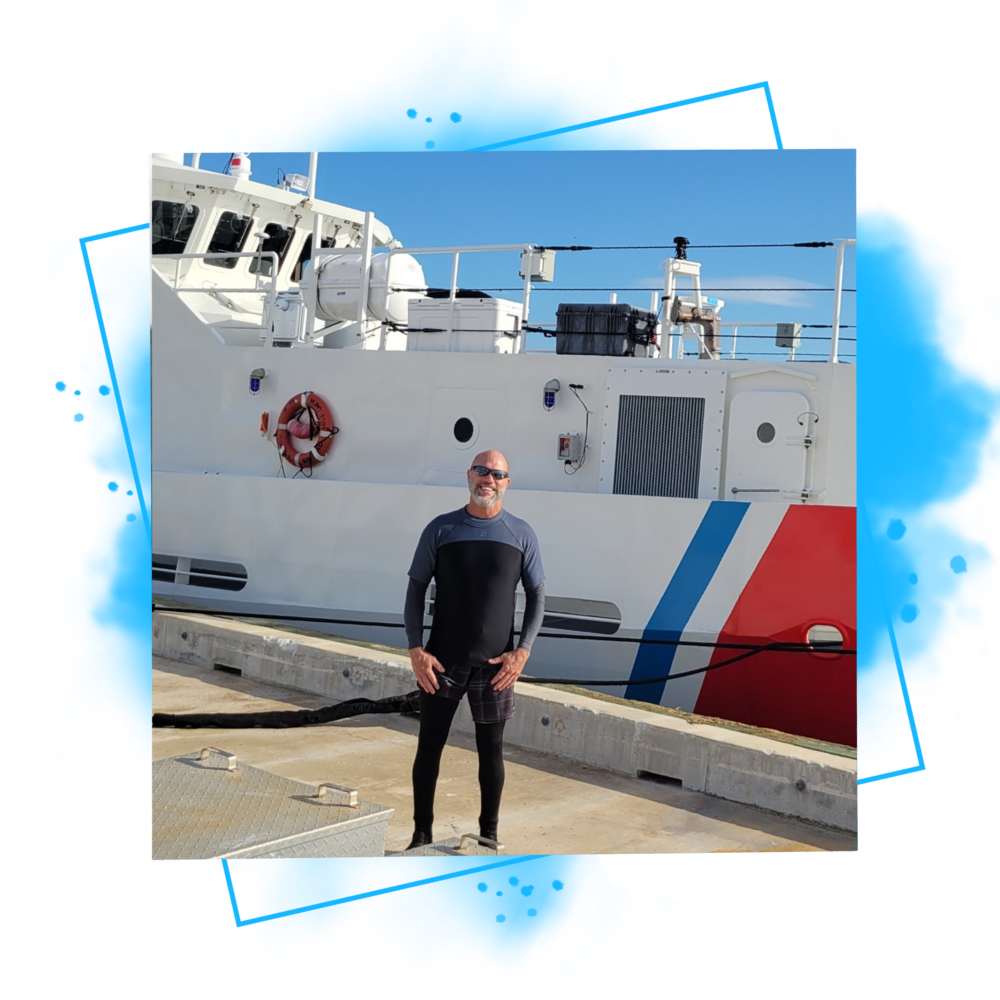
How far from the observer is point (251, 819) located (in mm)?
4691

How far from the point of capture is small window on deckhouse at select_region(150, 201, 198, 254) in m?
9.81

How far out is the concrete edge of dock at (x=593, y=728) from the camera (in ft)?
16.2

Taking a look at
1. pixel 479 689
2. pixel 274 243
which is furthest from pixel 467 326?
pixel 274 243

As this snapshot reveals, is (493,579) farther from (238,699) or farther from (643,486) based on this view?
(238,699)

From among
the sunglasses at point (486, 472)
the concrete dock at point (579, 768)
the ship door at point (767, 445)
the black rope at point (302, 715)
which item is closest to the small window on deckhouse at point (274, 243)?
the concrete dock at point (579, 768)

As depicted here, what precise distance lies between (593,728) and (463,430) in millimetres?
1724

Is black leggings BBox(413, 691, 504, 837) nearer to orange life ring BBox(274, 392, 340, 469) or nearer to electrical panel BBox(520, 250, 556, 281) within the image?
orange life ring BBox(274, 392, 340, 469)

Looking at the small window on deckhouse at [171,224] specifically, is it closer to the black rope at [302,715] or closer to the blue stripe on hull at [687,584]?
the black rope at [302,715]

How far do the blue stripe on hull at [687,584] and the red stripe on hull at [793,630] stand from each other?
0.72ft

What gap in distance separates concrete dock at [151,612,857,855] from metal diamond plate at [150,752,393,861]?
16cm

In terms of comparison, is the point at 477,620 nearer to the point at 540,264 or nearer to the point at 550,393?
the point at 550,393

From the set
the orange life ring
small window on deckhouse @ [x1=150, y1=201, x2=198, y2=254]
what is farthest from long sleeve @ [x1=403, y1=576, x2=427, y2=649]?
small window on deckhouse @ [x1=150, y1=201, x2=198, y2=254]

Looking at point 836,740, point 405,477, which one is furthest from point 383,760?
point 836,740

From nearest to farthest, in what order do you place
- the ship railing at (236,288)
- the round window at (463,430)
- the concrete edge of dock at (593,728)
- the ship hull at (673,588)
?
the concrete edge of dock at (593,728) → the ship hull at (673,588) → the round window at (463,430) → the ship railing at (236,288)
